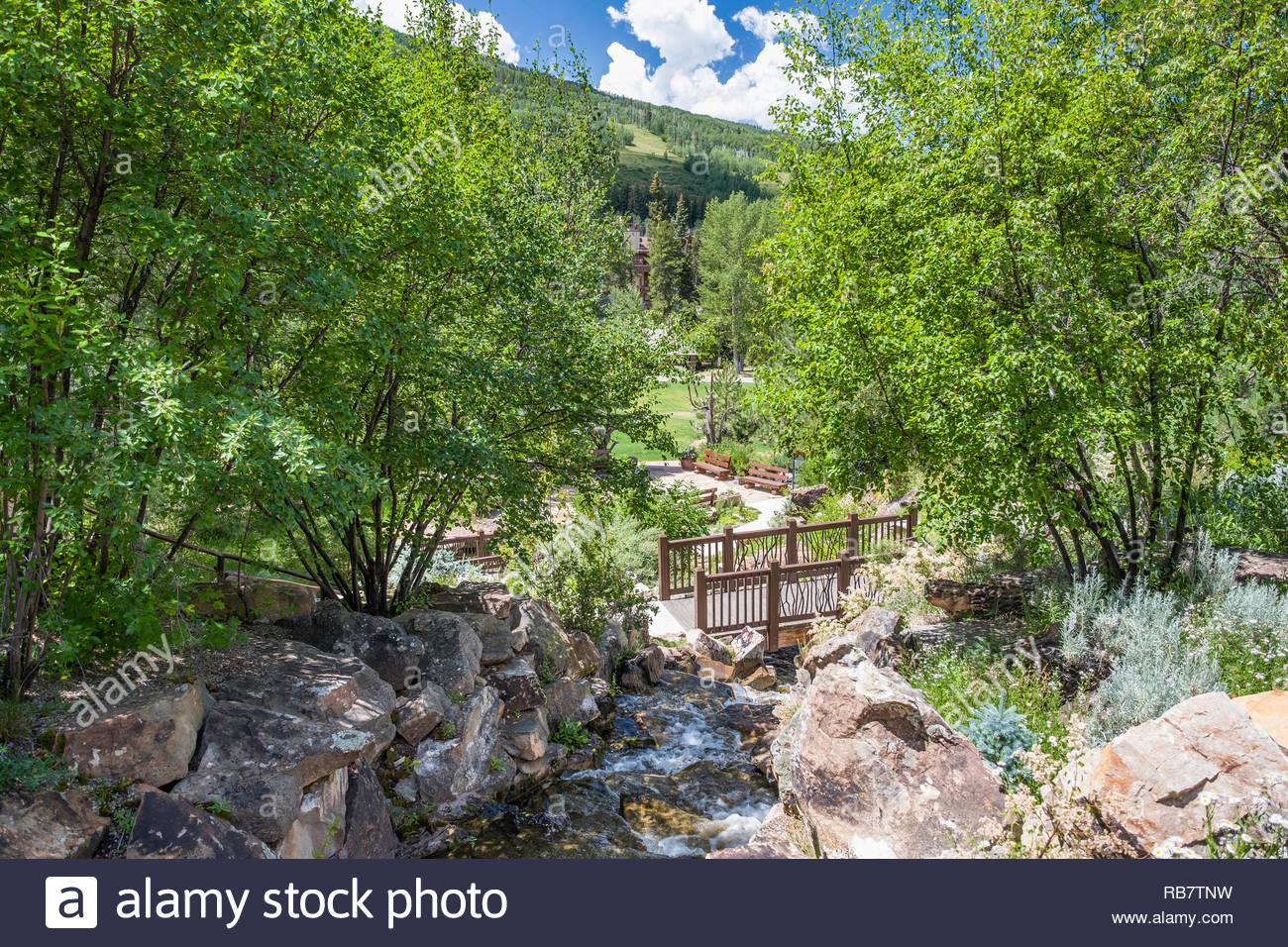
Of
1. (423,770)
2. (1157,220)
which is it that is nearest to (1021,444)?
(1157,220)

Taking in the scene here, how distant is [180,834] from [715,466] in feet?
79.5

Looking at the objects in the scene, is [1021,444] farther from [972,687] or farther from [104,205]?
[104,205]

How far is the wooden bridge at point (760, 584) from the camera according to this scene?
40.9ft

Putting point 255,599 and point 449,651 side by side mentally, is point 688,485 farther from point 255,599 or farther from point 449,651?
point 255,599

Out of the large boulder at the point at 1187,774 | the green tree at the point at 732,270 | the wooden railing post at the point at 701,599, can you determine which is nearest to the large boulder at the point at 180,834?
the large boulder at the point at 1187,774

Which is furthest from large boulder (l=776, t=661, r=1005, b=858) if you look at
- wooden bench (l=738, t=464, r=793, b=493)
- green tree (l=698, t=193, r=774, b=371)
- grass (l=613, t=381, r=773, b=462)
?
green tree (l=698, t=193, r=774, b=371)

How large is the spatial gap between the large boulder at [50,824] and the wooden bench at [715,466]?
76.1ft

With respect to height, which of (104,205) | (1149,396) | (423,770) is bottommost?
(423,770)

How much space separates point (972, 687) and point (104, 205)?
778 centimetres

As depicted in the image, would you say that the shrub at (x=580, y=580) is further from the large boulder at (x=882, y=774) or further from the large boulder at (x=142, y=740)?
the large boulder at (x=142, y=740)

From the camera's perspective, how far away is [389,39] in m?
10.4

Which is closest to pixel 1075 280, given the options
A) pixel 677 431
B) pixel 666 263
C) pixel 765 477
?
pixel 765 477

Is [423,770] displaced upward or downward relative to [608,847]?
upward

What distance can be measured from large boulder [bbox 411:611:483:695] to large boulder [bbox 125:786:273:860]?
252 centimetres
